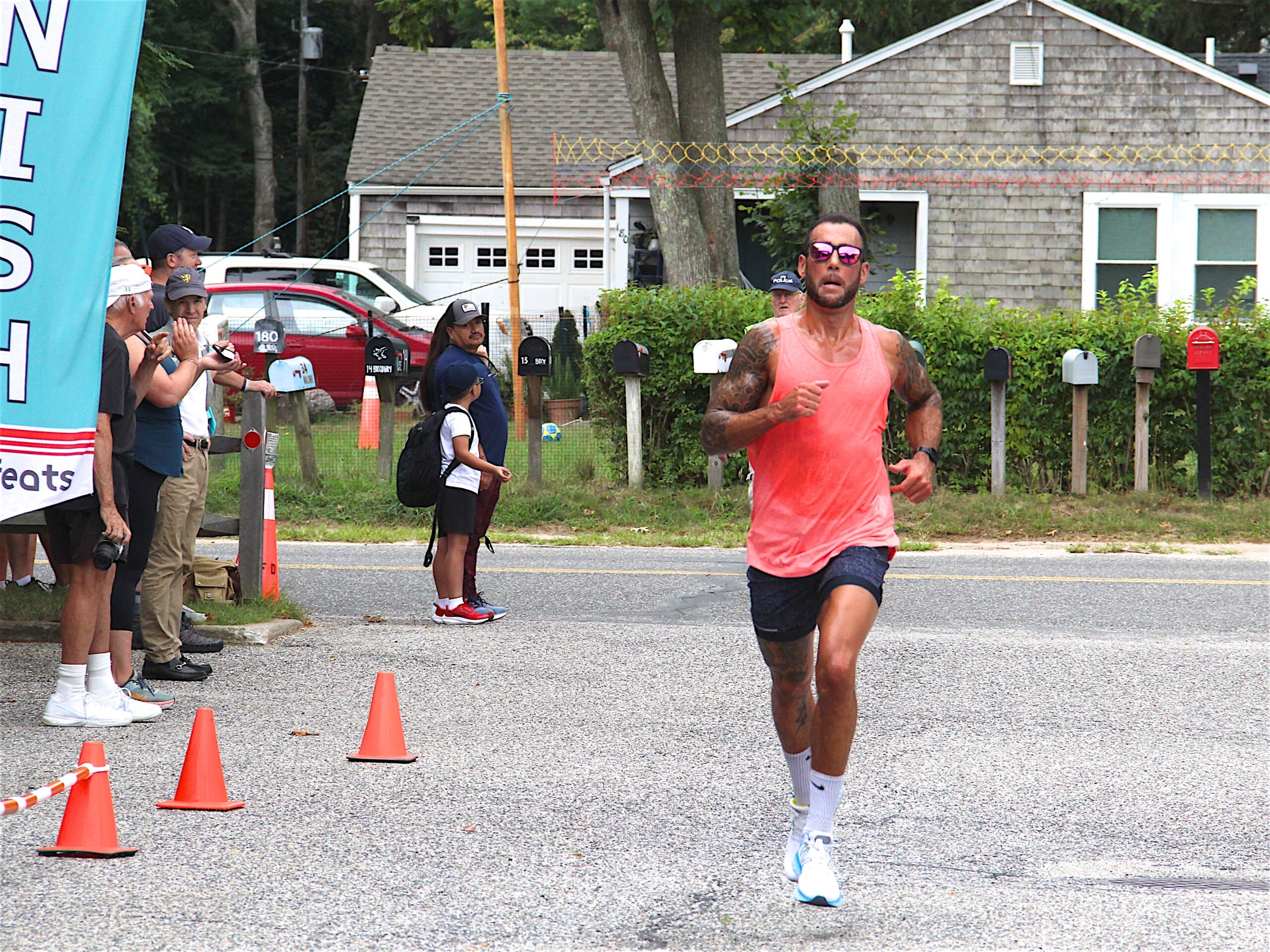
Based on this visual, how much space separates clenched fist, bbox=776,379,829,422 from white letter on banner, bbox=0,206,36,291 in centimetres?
275

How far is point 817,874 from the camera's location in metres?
4.34

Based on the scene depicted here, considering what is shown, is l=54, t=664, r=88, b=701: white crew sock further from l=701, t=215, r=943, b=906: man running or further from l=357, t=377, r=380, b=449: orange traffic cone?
l=357, t=377, r=380, b=449: orange traffic cone

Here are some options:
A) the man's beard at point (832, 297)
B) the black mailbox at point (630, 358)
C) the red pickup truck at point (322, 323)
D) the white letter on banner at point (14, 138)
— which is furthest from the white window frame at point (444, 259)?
the man's beard at point (832, 297)

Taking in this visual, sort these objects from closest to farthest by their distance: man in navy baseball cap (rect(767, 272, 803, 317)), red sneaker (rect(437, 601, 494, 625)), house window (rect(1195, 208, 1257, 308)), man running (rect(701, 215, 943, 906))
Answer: man running (rect(701, 215, 943, 906)) → red sneaker (rect(437, 601, 494, 625)) → man in navy baseball cap (rect(767, 272, 803, 317)) → house window (rect(1195, 208, 1257, 308))

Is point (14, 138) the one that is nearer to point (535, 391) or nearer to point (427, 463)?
point (427, 463)

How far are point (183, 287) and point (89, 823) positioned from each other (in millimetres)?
3019

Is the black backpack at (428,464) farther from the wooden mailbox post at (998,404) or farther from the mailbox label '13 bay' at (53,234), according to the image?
the wooden mailbox post at (998,404)

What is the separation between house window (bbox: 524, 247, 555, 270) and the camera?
2648cm

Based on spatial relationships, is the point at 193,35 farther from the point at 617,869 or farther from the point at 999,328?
the point at 617,869

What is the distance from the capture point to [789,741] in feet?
15.3

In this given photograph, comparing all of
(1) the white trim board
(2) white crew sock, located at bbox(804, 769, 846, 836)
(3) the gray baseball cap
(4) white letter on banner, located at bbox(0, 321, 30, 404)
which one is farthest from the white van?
(2) white crew sock, located at bbox(804, 769, 846, 836)

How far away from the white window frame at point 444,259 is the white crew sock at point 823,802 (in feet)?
74.1

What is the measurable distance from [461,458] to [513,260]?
13174mm

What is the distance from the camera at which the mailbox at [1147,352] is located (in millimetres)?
13773
